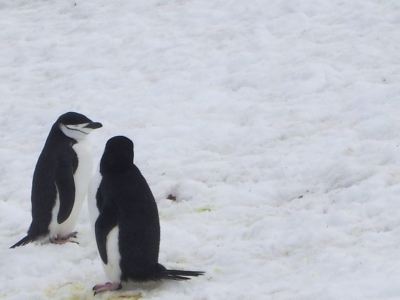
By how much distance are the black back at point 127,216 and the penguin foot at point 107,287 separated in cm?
6

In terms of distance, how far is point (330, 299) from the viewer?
3221 millimetres

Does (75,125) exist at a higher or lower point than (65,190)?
higher

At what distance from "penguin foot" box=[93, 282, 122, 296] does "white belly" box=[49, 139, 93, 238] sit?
0.97m

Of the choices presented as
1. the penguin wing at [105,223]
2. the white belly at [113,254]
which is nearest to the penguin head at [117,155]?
the penguin wing at [105,223]

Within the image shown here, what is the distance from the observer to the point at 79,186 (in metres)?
4.70

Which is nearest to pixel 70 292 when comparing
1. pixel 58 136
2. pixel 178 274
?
pixel 178 274

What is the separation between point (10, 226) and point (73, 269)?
0.98 meters

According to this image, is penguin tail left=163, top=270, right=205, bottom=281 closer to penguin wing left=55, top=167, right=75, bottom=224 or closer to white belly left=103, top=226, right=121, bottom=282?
white belly left=103, top=226, right=121, bottom=282

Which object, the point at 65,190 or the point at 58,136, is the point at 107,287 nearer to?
the point at 65,190

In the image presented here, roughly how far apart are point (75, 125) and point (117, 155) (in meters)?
0.94

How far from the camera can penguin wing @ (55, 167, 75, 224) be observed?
4.55 m

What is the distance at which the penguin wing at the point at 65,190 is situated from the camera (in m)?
4.55

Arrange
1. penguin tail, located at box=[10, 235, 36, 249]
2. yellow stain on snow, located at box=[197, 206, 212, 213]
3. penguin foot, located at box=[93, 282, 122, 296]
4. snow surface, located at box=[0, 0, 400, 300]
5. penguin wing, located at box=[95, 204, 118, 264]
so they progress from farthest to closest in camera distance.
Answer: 1. yellow stain on snow, located at box=[197, 206, 212, 213]
2. penguin tail, located at box=[10, 235, 36, 249]
3. snow surface, located at box=[0, 0, 400, 300]
4. penguin foot, located at box=[93, 282, 122, 296]
5. penguin wing, located at box=[95, 204, 118, 264]

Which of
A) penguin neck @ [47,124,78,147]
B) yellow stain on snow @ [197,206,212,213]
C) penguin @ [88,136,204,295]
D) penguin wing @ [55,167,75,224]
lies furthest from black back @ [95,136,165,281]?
yellow stain on snow @ [197,206,212,213]
